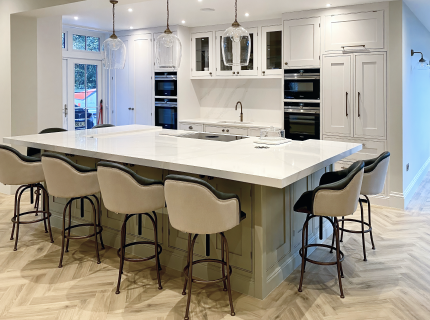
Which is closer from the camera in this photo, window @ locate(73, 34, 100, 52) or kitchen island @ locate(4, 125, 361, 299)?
kitchen island @ locate(4, 125, 361, 299)

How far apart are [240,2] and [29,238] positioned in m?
3.62

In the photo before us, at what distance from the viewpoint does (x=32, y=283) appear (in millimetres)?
3166

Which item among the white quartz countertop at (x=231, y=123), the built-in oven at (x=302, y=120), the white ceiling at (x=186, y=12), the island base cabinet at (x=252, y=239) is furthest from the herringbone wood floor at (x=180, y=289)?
the white ceiling at (x=186, y=12)

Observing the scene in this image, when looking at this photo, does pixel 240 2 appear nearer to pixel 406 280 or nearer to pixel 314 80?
pixel 314 80

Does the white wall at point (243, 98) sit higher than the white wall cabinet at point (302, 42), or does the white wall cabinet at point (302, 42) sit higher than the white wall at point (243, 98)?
the white wall cabinet at point (302, 42)

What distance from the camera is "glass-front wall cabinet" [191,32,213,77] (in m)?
6.79

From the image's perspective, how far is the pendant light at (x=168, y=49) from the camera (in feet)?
11.7

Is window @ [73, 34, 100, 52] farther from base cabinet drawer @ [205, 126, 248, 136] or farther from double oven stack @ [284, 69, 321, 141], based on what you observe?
double oven stack @ [284, 69, 321, 141]

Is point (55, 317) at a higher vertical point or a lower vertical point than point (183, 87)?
lower

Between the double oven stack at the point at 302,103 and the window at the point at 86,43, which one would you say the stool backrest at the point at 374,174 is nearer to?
the double oven stack at the point at 302,103

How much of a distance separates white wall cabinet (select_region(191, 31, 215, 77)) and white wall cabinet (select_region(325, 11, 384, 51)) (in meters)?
2.09

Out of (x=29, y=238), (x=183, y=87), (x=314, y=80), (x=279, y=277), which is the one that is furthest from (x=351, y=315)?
(x=183, y=87)

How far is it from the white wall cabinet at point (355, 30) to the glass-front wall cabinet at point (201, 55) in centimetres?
212

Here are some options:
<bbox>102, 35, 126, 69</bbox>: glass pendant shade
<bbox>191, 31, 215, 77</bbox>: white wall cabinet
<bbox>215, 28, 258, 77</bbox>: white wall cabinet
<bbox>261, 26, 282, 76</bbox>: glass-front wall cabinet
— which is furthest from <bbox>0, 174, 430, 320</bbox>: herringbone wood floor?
<bbox>191, 31, 215, 77</bbox>: white wall cabinet
